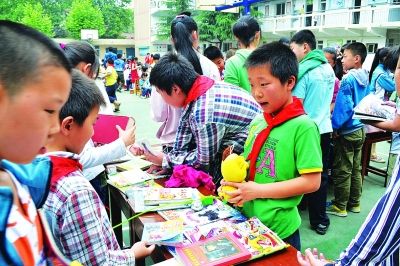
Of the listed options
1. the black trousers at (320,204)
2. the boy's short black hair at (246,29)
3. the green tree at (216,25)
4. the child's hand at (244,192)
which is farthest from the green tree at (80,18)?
the child's hand at (244,192)

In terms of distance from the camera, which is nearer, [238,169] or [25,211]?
[25,211]

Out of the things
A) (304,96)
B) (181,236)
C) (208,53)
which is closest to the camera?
(181,236)

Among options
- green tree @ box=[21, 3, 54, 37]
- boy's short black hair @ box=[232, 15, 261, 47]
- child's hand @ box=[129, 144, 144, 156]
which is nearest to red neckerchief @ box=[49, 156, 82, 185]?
child's hand @ box=[129, 144, 144, 156]

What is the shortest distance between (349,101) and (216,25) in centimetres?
1873

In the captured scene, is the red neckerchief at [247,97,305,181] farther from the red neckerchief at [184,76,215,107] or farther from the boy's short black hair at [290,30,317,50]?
the boy's short black hair at [290,30,317,50]

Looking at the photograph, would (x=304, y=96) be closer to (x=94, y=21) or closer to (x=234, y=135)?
(x=234, y=135)

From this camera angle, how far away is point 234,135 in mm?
2053

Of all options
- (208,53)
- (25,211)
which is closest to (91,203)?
(25,211)

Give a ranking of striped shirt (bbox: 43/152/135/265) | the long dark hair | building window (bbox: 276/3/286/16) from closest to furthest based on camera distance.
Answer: striped shirt (bbox: 43/152/135/265)
the long dark hair
building window (bbox: 276/3/286/16)

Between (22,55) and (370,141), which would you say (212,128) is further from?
(370,141)

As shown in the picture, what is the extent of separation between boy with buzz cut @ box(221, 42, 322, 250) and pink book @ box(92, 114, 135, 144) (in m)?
0.89

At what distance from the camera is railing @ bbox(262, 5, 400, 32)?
47.1 ft

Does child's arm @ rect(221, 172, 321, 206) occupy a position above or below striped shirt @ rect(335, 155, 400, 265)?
below

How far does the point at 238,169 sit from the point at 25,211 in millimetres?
890
